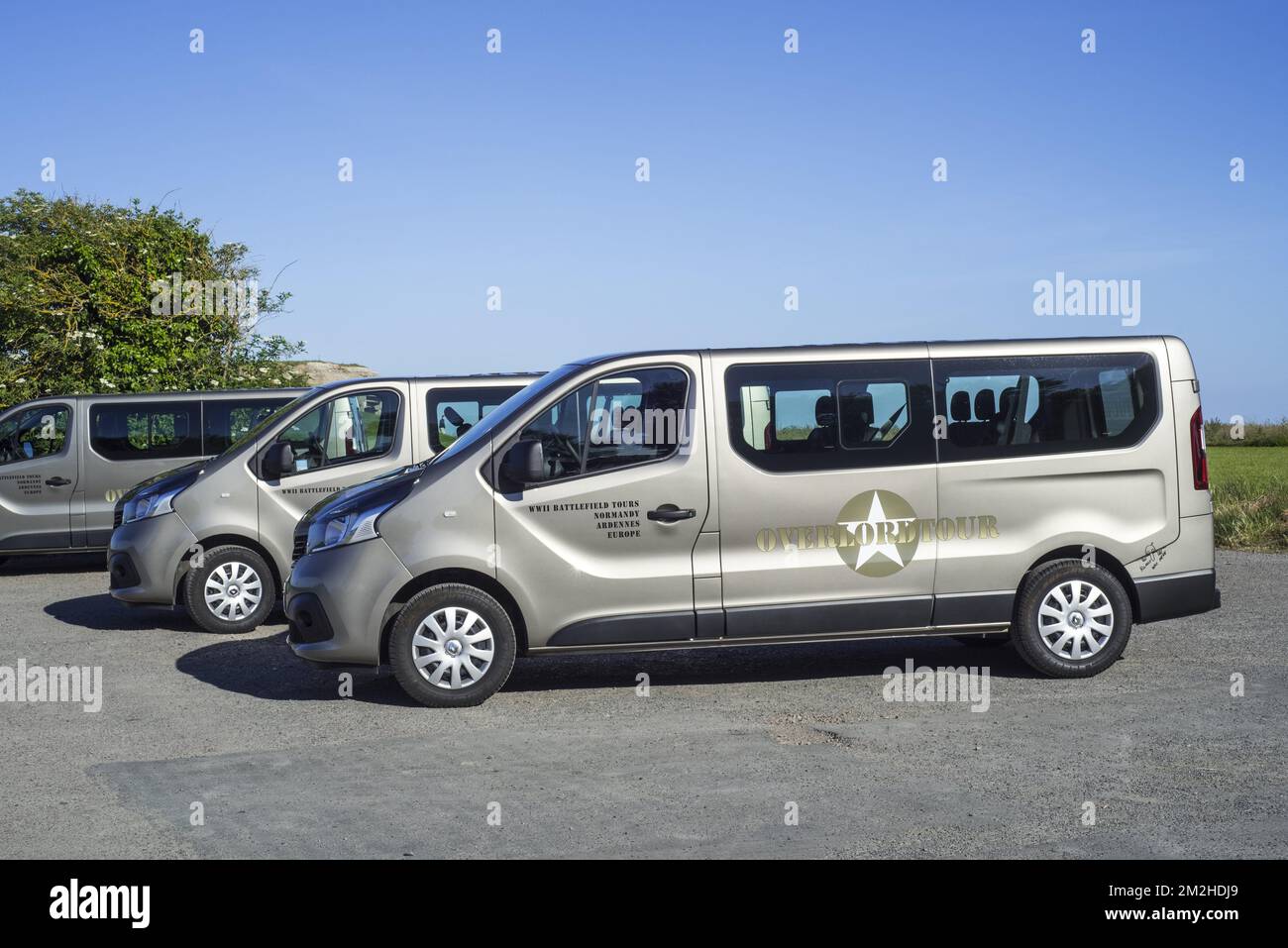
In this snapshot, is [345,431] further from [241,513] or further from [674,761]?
[674,761]

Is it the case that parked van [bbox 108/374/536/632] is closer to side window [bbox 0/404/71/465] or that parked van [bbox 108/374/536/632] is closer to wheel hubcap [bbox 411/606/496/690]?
wheel hubcap [bbox 411/606/496/690]

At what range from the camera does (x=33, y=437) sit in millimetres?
14797

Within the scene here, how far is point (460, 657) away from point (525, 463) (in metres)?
1.21

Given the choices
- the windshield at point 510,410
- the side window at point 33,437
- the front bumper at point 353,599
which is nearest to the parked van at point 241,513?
the windshield at point 510,410

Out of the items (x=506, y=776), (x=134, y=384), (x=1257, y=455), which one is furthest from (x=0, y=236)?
(x=506, y=776)

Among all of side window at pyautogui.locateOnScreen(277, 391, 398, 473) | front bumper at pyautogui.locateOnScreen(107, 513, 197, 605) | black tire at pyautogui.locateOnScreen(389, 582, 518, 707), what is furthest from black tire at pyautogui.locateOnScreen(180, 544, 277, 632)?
black tire at pyautogui.locateOnScreen(389, 582, 518, 707)

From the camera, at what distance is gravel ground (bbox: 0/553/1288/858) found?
530cm

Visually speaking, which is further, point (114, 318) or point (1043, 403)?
point (114, 318)

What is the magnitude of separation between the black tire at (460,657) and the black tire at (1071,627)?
10.7 feet

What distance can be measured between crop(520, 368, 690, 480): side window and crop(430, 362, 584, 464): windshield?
15cm

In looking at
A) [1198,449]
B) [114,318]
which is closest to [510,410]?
[1198,449]

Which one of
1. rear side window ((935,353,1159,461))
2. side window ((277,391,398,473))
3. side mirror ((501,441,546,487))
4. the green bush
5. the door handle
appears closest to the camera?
side mirror ((501,441,546,487))

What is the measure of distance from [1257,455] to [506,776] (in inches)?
1459
